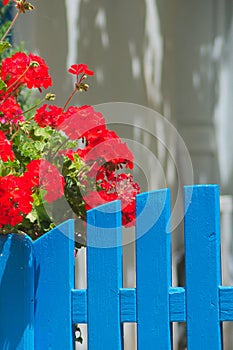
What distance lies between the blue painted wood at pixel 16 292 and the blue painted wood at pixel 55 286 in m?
0.03

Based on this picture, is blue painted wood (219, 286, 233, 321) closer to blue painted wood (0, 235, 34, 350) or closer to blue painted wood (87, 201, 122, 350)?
blue painted wood (87, 201, 122, 350)

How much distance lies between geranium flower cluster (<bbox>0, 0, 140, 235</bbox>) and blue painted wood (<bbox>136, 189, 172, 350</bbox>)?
13 centimetres

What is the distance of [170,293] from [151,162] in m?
2.50

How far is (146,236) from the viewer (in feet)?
6.59

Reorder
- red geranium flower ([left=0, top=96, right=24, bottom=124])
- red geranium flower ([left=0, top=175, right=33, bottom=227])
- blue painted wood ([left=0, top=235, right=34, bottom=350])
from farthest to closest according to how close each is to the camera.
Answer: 1. red geranium flower ([left=0, top=96, right=24, bottom=124])
2. blue painted wood ([left=0, top=235, right=34, bottom=350])
3. red geranium flower ([left=0, top=175, right=33, bottom=227])

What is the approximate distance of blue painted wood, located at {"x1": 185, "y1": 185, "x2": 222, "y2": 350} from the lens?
197cm

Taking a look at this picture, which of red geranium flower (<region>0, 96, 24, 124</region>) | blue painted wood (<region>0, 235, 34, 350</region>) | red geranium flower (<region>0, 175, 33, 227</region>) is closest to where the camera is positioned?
red geranium flower (<region>0, 175, 33, 227</region>)

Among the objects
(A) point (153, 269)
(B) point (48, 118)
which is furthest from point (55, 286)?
(B) point (48, 118)

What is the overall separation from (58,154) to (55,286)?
1.17 feet

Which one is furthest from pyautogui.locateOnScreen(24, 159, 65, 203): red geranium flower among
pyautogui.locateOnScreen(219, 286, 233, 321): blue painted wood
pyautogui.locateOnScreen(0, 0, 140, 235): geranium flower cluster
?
pyautogui.locateOnScreen(219, 286, 233, 321): blue painted wood

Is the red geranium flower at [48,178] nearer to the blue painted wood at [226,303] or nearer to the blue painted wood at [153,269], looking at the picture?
the blue painted wood at [153,269]

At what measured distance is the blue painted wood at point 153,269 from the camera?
2.00 meters

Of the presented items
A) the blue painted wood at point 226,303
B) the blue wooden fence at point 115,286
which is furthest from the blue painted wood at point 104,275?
the blue painted wood at point 226,303

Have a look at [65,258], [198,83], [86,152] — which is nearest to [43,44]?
[86,152]
